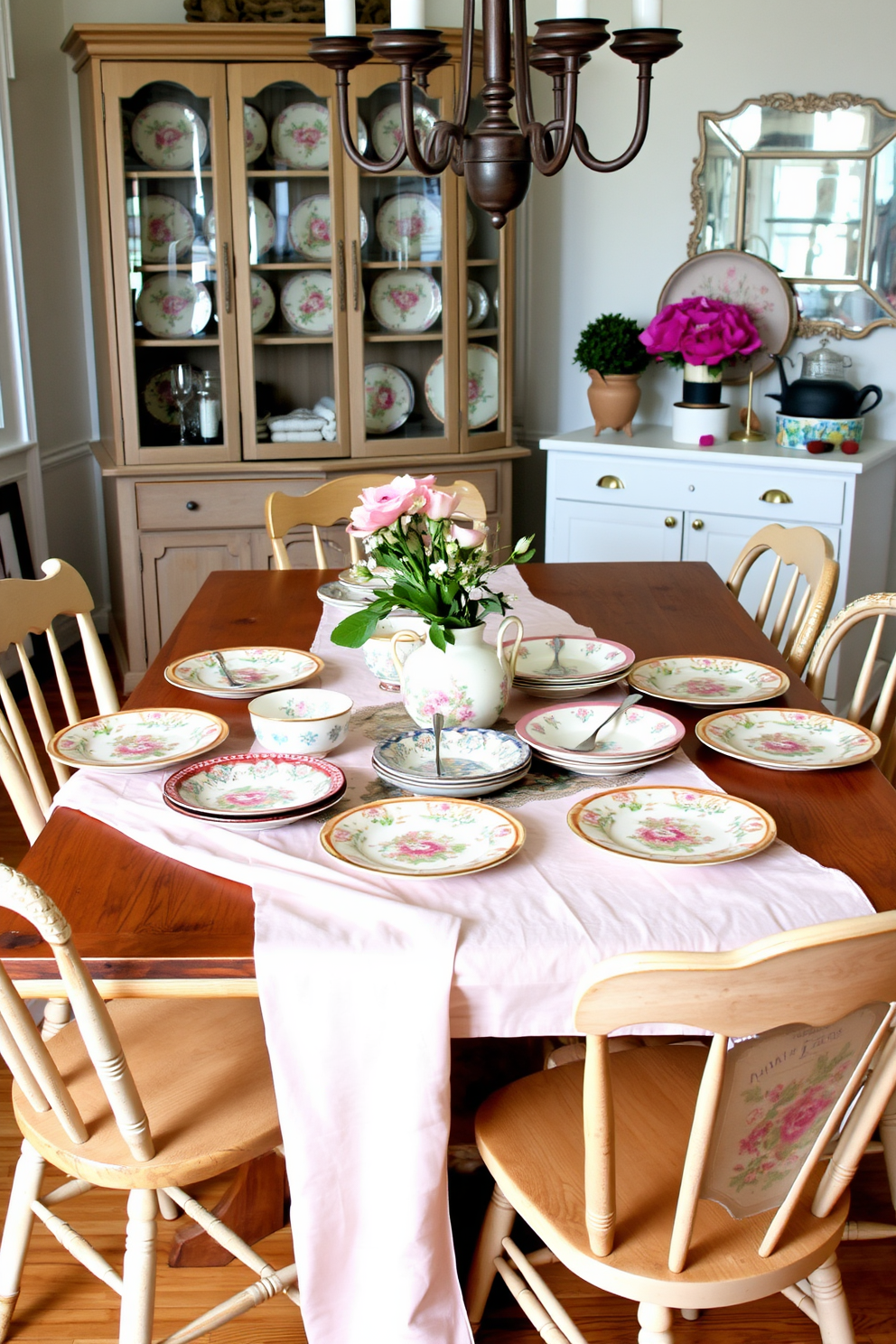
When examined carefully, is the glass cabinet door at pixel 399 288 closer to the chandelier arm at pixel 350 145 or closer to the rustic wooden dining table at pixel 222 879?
the rustic wooden dining table at pixel 222 879

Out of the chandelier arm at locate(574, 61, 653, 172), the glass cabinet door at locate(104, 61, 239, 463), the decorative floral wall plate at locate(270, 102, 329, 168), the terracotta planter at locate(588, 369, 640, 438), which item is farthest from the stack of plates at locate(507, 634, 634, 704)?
the decorative floral wall plate at locate(270, 102, 329, 168)

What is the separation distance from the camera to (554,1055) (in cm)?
159

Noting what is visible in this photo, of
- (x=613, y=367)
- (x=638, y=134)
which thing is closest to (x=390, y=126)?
(x=613, y=367)

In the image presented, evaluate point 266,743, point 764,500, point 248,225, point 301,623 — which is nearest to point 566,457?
point 764,500

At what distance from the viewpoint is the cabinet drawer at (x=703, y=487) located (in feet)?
10.6

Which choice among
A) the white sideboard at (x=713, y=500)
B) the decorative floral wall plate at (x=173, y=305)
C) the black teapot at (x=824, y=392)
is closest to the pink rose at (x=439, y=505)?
the white sideboard at (x=713, y=500)

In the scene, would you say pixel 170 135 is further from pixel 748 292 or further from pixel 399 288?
pixel 748 292

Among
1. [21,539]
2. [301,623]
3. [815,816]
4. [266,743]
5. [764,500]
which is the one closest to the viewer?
[815,816]

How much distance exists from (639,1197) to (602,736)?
23.7 inches

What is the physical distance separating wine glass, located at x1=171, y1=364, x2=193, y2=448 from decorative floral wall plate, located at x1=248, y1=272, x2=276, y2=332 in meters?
0.24

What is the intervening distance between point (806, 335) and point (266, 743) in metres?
2.63

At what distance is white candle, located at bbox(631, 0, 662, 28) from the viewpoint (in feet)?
5.24

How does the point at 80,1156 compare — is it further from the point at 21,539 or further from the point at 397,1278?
the point at 21,539

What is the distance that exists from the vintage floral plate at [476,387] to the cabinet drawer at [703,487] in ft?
1.17
